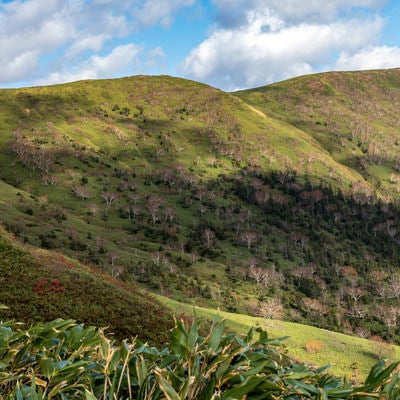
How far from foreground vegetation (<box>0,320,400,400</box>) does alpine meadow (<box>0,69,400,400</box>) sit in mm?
14

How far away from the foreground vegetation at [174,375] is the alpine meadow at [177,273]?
0.05 feet

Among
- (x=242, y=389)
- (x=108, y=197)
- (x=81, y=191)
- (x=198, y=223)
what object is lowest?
(x=198, y=223)

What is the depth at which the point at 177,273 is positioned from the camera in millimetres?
98312

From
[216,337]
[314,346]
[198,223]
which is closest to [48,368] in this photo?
[216,337]

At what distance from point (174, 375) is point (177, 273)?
97.6 metres

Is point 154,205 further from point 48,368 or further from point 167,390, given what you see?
point 167,390

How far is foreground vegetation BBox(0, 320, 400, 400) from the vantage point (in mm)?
2559

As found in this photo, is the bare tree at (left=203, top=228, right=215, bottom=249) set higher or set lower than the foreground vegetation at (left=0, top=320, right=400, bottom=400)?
lower

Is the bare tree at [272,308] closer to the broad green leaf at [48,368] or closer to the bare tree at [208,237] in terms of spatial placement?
the bare tree at [208,237]

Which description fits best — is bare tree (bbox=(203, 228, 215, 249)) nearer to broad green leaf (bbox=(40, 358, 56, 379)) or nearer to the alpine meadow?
the alpine meadow

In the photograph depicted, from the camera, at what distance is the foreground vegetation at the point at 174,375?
2.56m

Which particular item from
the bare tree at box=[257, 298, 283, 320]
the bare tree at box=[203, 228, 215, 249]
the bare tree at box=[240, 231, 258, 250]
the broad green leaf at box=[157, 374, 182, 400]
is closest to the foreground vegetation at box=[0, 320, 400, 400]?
the broad green leaf at box=[157, 374, 182, 400]

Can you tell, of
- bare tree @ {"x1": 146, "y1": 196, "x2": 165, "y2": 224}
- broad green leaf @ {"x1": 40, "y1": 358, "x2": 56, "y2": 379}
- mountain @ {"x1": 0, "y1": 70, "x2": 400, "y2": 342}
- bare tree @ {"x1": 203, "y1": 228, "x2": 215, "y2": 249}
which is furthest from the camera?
bare tree @ {"x1": 146, "y1": 196, "x2": 165, "y2": 224}

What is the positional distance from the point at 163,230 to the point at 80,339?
126 m
